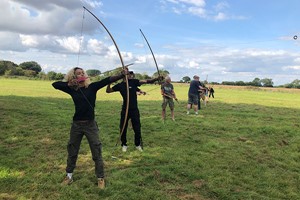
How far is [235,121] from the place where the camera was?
15.3 m

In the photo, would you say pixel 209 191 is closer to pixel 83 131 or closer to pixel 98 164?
pixel 98 164

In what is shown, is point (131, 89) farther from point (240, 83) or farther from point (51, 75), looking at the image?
point (240, 83)

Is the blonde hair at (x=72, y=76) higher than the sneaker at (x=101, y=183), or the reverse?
the blonde hair at (x=72, y=76)

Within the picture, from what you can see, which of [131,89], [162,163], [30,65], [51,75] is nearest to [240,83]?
[51,75]

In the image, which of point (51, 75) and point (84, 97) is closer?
point (84, 97)

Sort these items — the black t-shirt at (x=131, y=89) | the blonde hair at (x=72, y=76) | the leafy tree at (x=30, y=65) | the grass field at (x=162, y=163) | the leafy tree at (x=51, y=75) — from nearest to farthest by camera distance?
the blonde hair at (x=72, y=76), the grass field at (x=162, y=163), the black t-shirt at (x=131, y=89), the leafy tree at (x=51, y=75), the leafy tree at (x=30, y=65)

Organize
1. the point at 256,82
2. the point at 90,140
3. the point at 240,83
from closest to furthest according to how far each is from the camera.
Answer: the point at 90,140 < the point at 240,83 < the point at 256,82

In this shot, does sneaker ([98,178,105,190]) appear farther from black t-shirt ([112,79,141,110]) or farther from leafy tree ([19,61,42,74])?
leafy tree ([19,61,42,74])

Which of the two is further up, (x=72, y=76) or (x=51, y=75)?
(x=72, y=76)

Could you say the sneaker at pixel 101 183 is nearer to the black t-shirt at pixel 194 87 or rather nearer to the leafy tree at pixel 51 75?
the black t-shirt at pixel 194 87

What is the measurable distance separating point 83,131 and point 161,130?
6.19m

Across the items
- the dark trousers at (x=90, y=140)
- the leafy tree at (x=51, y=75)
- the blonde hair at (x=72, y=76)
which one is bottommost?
the dark trousers at (x=90, y=140)

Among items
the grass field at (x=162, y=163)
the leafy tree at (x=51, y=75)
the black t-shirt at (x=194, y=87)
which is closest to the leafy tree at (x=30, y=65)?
the leafy tree at (x=51, y=75)

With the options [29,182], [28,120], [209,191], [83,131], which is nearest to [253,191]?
[209,191]
